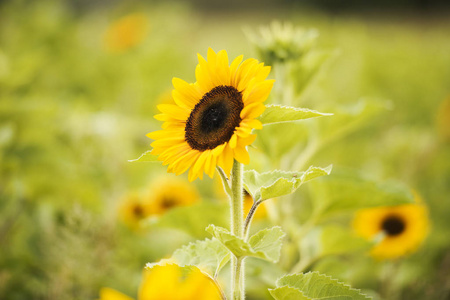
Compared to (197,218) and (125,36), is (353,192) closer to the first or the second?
(197,218)

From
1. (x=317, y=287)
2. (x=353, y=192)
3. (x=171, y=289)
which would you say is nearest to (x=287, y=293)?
(x=317, y=287)

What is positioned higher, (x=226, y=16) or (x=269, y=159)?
(x=226, y=16)

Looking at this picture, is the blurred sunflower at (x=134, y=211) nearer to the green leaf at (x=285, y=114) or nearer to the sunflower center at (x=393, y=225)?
the sunflower center at (x=393, y=225)

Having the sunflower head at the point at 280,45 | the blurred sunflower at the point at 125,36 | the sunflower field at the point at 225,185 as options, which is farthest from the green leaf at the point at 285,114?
the blurred sunflower at the point at 125,36

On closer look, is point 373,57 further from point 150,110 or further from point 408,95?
point 150,110

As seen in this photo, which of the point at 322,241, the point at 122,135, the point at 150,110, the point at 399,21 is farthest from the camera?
the point at 399,21

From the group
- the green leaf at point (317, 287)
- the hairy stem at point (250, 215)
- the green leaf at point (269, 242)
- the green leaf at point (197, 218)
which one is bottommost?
the green leaf at point (317, 287)

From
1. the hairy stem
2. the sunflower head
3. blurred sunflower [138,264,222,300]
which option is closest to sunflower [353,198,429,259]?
the sunflower head

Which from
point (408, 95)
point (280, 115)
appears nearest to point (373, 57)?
point (408, 95)
